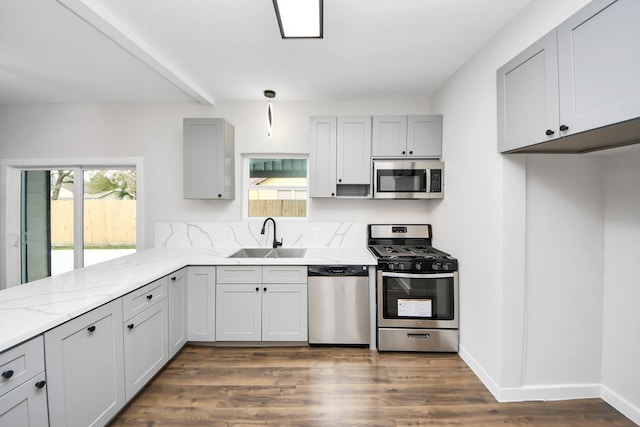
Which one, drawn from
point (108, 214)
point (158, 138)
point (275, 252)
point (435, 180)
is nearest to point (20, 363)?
point (275, 252)

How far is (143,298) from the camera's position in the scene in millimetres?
1954

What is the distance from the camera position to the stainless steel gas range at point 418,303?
2.50 metres

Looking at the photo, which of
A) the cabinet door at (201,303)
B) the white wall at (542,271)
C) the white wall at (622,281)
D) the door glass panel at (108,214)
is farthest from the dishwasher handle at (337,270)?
the door glass panel at (108,214)

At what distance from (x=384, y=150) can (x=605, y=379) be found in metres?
2.46

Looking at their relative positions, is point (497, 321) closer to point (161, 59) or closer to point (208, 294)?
point (208, 294)

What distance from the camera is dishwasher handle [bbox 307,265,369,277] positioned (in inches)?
101

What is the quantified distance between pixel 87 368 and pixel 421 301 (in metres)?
2.41

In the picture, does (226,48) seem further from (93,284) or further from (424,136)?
(424,136)

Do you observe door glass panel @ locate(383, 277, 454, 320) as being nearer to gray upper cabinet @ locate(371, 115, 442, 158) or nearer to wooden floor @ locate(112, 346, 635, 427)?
wooden floor @ locate(112, 346, 635, 427)

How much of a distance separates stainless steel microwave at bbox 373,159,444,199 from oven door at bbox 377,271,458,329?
0.86 meters

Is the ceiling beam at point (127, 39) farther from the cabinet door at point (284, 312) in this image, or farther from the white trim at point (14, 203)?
the cabinet door at point (284, 312)

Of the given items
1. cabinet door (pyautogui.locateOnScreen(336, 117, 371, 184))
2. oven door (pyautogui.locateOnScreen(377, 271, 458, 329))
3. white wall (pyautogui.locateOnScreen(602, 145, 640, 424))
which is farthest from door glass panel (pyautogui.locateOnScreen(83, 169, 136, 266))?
white wall (pyautogui.locateOnScreen(602, 145, 640, 424))

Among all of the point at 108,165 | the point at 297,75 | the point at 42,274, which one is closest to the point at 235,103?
the point at 297,75

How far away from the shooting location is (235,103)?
10.8 feet
